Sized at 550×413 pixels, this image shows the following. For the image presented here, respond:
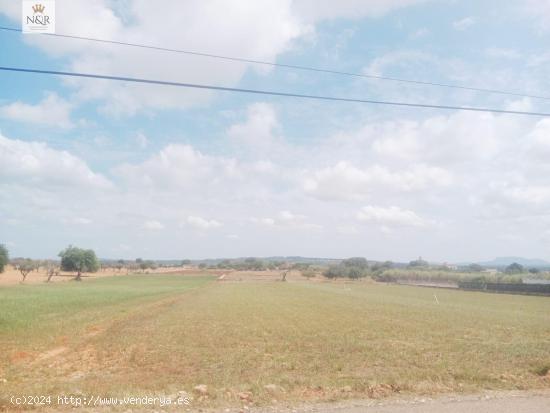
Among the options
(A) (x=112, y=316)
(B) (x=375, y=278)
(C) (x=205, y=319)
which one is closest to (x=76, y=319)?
(A) (x=112, y=316)

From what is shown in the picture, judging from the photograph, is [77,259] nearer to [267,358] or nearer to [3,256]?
[3,256]

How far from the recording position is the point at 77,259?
4924 inches

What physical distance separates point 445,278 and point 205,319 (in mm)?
121932

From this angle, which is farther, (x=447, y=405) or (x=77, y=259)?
(x=77, y=259)

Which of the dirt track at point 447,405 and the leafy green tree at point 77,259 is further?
the leafy green tree at point 77,259

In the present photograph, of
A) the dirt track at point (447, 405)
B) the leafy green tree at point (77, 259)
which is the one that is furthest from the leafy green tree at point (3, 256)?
the dirt track at point (447, 405)

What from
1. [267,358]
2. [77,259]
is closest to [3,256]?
[77,259]

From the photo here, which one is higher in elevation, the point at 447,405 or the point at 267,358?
the point at 447,405

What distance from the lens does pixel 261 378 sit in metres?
12.5

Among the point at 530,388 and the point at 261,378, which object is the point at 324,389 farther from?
the point at 530,388

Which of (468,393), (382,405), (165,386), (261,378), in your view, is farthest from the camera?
(261,378)

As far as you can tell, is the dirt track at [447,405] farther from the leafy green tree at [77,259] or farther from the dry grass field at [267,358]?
the leafy green tree at [77,259]

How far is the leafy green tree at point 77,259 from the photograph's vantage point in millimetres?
125188

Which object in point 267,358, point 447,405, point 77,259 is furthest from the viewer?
point 77,259
